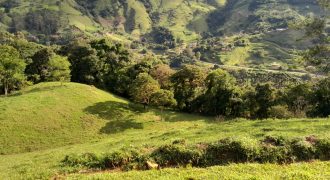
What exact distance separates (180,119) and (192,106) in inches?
505

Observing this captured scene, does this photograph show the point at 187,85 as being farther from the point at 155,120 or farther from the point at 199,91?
the point at 155,120

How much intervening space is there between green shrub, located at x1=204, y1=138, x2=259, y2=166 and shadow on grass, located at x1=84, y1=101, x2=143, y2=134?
3924cm

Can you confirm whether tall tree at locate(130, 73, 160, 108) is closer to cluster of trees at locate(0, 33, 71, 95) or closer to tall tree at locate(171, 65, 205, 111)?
tall tree at locate(171, 65, 205, 111)

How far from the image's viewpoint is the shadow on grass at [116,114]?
63.5 m

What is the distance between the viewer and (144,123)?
67812 mm

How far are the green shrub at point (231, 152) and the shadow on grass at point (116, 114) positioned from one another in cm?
3924

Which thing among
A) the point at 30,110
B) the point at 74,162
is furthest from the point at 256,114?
the point at 74,162

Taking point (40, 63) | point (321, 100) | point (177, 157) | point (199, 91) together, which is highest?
point (40, 63)

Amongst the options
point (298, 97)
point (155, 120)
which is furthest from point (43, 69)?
point (298, 97)

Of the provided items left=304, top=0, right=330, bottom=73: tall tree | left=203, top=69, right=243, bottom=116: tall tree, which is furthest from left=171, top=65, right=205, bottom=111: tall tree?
left=304, top=0, right=330, bottom=73: tall tree

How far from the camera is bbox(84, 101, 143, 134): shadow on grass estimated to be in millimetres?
63531

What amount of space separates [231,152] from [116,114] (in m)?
47.5

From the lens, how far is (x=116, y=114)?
69438mm

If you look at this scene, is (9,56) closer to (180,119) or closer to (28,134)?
(28,134)
